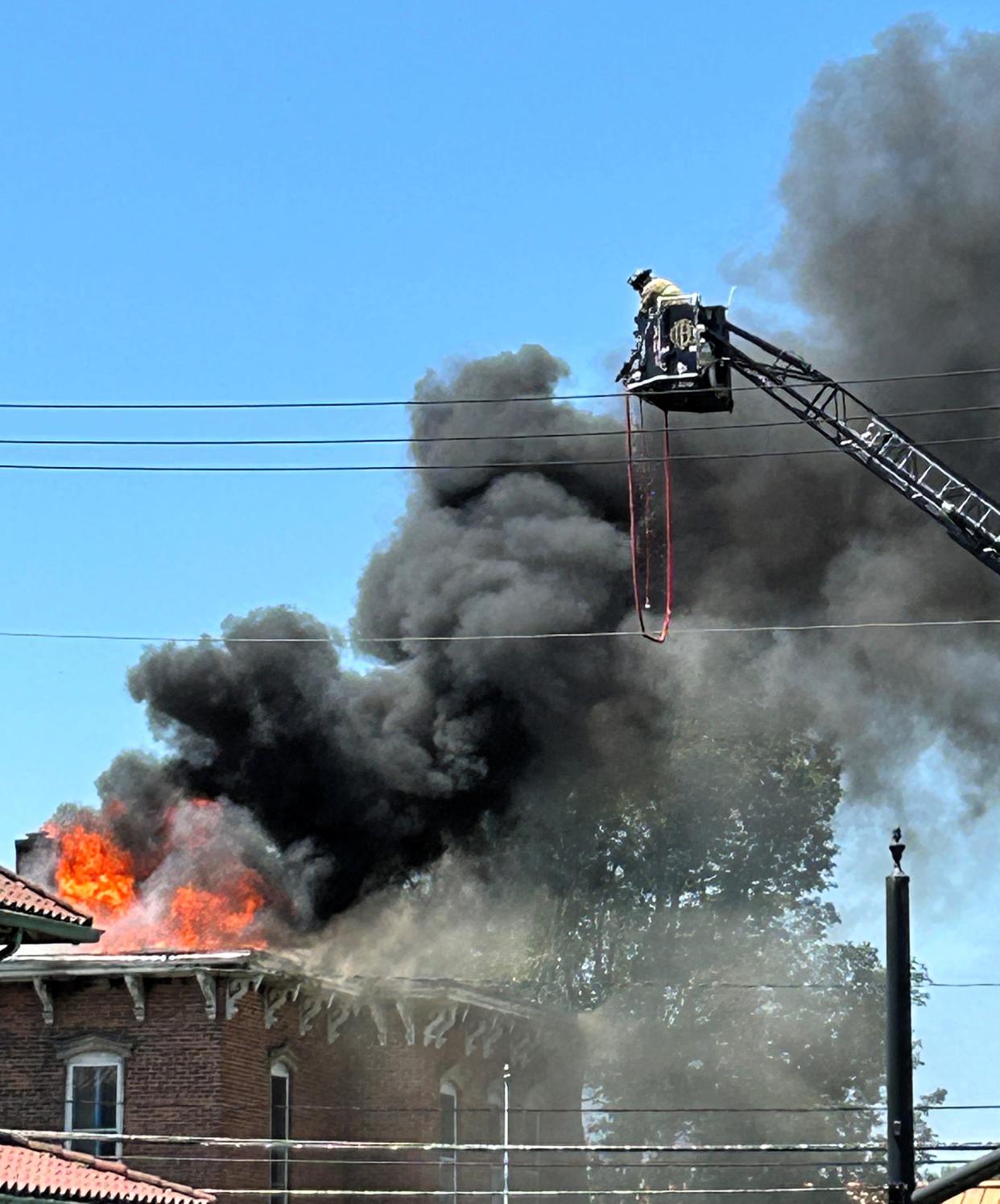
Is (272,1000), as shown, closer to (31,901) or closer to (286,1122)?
(286,1122)

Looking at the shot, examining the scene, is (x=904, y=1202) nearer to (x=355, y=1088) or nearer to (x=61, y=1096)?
(x=61, y=1096)

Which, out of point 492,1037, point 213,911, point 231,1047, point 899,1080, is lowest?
point 899,1080

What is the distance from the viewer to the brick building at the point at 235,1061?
23750 mm

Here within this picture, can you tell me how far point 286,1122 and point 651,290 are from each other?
11106 mm

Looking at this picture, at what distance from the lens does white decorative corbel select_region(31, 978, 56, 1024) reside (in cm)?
2402

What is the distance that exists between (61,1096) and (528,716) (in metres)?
10.00

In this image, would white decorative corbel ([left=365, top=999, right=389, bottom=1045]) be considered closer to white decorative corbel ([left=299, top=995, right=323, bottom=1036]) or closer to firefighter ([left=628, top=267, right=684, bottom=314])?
white decorative corbel ([left=299, top=995, right=323, bottom=1036])

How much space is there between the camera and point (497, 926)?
39375 mm

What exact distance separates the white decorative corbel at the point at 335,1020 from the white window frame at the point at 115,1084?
324 centimetres

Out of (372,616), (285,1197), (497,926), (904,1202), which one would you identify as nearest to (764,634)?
(372,616)

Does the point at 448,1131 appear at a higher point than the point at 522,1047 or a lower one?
lower

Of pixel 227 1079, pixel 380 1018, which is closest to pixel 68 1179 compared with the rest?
pixel 227 1079

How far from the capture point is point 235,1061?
24.0 m

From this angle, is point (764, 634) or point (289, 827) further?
point (764, 634)
